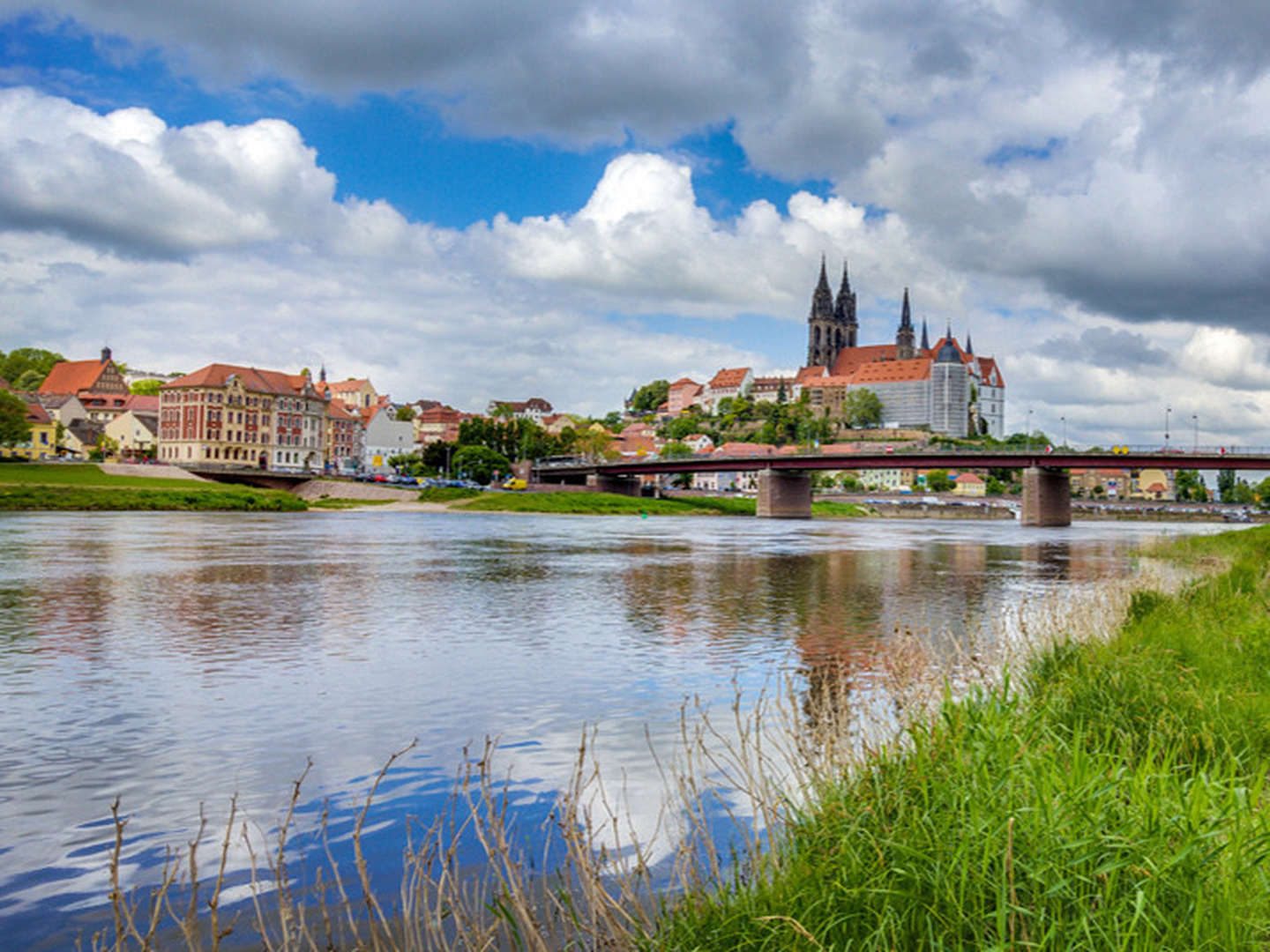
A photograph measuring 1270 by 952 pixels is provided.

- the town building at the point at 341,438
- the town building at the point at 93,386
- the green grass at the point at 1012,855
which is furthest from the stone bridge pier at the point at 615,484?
the green grass at the point at 1012,855

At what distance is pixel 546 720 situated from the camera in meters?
11.6

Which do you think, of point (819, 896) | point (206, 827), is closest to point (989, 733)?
point (819, 896)

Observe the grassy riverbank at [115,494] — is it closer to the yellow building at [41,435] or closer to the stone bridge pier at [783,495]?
the yellow building at [41,435]

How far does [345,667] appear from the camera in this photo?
15.0 meters

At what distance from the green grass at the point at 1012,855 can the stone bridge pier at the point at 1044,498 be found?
10184cm

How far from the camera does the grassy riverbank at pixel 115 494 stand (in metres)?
75.2

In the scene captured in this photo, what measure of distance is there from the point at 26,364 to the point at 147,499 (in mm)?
123845

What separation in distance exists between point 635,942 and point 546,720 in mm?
7027

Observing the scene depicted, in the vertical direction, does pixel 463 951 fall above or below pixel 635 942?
below

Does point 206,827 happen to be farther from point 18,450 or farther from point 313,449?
point 313,449

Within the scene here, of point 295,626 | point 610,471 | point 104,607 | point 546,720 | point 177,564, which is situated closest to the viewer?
point 546,720

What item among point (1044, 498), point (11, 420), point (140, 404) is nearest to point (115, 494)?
point (11, 420)

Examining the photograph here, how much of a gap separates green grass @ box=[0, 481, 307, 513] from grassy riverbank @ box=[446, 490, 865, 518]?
1976 centimetres

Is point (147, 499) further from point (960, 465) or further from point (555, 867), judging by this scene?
point (555, 867)
